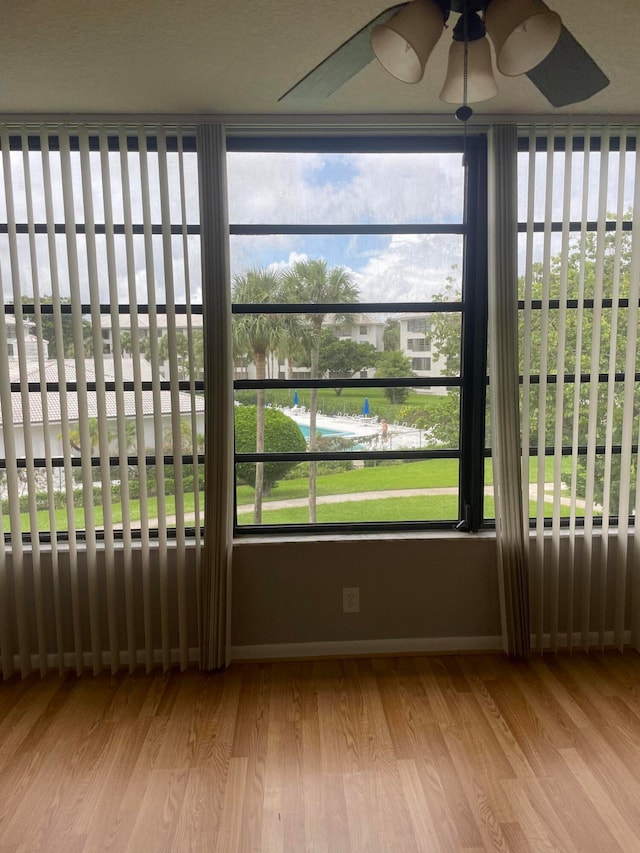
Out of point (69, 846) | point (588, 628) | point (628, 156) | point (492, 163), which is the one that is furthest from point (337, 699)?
point (628, 156)

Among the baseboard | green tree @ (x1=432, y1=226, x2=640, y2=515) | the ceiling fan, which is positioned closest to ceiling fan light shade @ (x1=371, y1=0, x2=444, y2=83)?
the ceiling fan

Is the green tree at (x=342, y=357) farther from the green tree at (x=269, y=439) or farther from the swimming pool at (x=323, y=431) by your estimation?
the green tree at (x=269, y=439)

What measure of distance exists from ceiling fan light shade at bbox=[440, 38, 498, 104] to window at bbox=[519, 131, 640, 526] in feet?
4.53

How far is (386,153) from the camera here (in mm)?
2875

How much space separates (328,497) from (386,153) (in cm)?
177

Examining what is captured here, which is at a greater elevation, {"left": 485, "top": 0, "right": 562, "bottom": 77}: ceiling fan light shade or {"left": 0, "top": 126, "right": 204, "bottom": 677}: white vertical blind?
{"left": 485, "top": 0, "right": 562, "bottom": 77}: ceiling fan light shade

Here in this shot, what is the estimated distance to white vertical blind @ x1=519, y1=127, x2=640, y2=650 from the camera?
9.16 ft

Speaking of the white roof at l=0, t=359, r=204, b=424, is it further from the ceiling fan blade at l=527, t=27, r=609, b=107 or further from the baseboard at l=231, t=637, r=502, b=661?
the ceiling fan blade at l=527, t=27, r=609, b=107

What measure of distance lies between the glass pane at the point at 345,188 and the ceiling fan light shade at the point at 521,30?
5.12 feet

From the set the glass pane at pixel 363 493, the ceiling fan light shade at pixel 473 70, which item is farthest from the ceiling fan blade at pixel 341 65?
the glass pane at pixel 363 493

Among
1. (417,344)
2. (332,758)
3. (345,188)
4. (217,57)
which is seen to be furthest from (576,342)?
(332,758)

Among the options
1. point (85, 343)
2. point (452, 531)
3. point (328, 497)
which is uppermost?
point (85, 343)

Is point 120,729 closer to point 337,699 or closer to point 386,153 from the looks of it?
point 337,699

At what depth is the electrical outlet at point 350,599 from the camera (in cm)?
299
